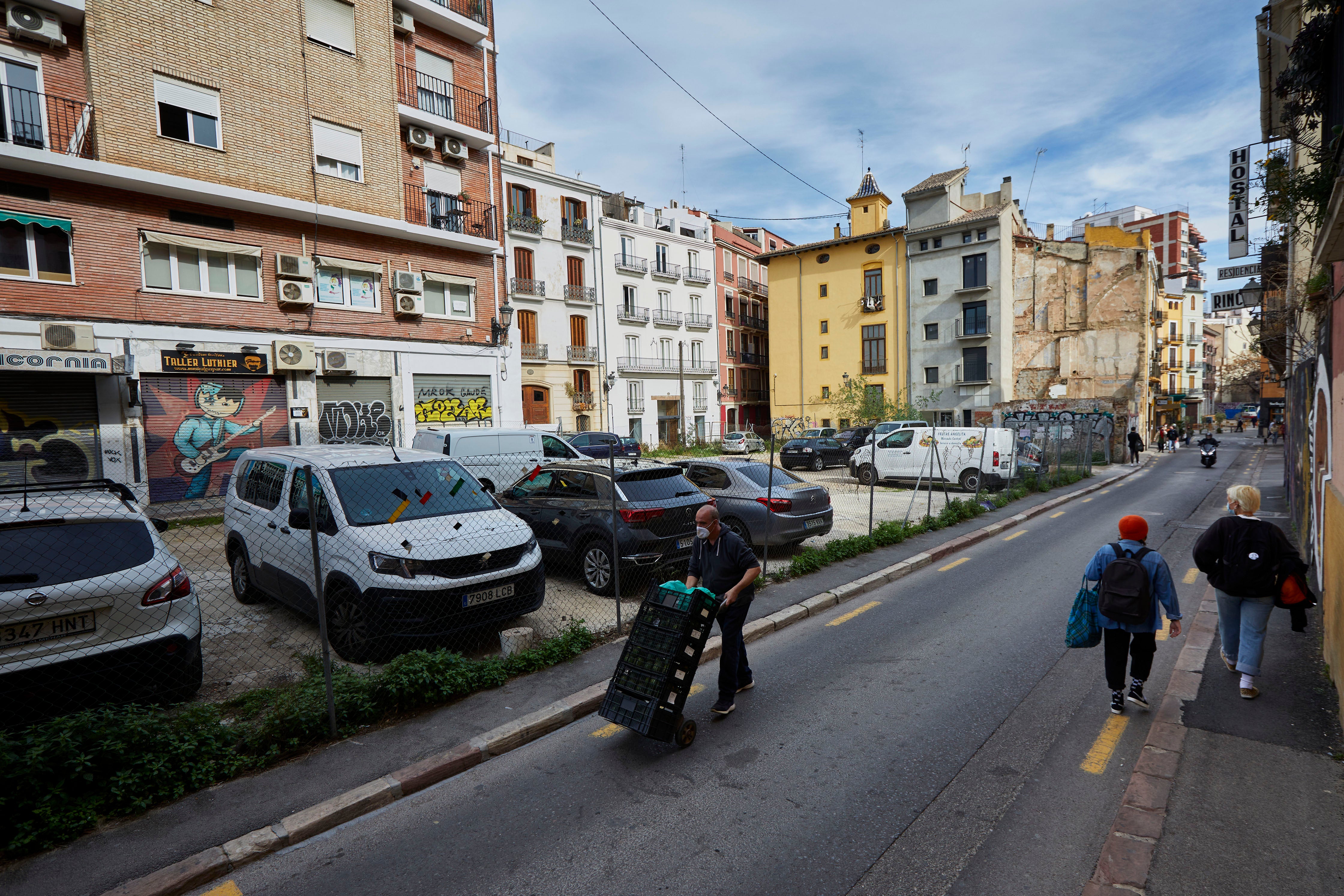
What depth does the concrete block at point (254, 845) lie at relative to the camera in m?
3.55

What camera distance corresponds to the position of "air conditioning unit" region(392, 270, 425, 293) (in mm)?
19562

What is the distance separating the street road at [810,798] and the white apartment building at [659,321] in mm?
34341

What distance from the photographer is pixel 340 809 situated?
3922mm

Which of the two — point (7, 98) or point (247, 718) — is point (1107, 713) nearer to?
point (247, 718)

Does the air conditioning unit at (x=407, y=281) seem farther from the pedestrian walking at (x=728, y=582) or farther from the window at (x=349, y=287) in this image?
the pedestrian walking at (x=728, y=582)

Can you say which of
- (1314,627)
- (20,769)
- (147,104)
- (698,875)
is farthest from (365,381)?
(1314,627)

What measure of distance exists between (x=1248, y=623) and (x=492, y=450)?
525 inches

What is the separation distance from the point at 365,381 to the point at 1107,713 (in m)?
19.3

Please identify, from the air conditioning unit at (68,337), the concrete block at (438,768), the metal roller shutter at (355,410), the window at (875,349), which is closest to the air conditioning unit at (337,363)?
the metal roller shutter at (355,410)

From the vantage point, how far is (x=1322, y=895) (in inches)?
116

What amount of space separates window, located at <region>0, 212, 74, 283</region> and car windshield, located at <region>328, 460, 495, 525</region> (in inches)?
516

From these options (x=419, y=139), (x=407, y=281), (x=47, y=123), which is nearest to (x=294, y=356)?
(x=407, y=281)

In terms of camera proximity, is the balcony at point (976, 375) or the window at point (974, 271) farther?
the balcony at point (976, 375)

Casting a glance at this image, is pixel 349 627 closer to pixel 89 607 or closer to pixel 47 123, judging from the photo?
pixel 89 607
